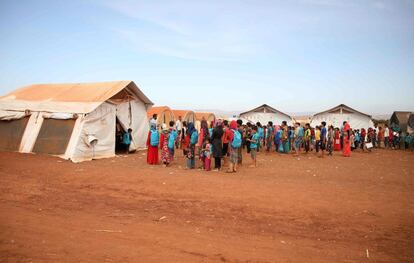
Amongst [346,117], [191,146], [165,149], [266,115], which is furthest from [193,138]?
[346,117]

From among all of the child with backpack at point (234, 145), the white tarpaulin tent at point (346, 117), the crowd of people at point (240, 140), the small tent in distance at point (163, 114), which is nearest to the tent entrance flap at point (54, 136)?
the crowd of people at point (240, 140)

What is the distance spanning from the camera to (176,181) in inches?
341

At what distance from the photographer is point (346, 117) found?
84.4ft

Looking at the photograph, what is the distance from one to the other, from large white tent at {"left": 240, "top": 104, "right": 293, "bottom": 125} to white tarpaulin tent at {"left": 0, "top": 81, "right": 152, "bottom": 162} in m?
13.8

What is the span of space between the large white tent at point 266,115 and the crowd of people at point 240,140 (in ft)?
22.2

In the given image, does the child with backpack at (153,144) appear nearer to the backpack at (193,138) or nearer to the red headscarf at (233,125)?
the backpack at (193,138)

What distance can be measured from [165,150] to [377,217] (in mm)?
7259

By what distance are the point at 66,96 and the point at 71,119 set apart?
217 cm

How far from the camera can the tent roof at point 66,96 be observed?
44.0ft

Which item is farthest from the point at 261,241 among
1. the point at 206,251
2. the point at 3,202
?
the point at 3,202

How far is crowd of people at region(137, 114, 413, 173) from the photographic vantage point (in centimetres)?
1084

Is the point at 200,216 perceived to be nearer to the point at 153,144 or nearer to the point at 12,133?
the point at 153,144

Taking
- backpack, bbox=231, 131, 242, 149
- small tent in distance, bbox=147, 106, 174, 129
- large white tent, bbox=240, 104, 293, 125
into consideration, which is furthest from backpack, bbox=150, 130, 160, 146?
large white tent, bbox=240, 104, 293, 125

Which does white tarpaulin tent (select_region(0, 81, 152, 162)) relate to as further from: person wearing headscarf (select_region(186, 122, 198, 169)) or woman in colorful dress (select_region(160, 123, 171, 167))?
person wearing headscarf (select_region(186, 122, 198, 169))
